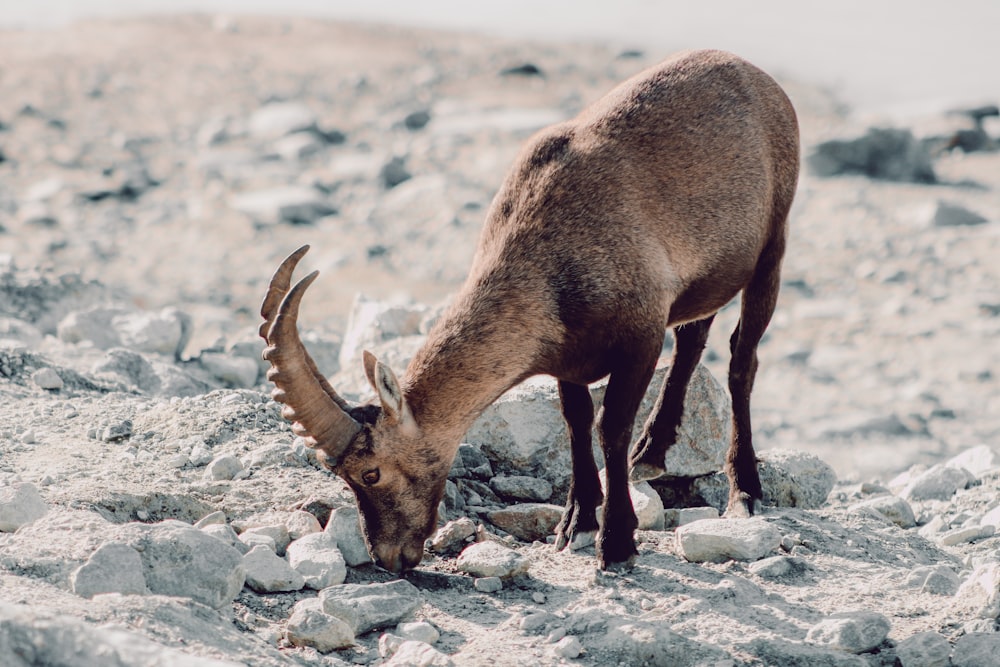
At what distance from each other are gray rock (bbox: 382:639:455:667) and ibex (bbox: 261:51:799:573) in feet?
3.41

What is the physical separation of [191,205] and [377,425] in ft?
47.2

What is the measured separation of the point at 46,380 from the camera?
360 inches

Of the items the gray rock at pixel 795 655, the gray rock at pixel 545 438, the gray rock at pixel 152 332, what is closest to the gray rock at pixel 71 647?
the gray rock at pixel 795 655

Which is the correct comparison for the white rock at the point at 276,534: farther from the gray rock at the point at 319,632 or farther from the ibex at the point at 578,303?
the gray rock at the point at 319,632

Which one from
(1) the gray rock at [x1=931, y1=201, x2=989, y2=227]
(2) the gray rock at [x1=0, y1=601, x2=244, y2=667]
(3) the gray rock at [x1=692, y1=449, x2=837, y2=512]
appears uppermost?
(2) the gray rock at [x1=0, y1=601, x2=244, y2=667]

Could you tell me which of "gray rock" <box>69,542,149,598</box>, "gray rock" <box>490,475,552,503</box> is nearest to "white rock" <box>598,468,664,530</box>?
"gray rock" <box>490,475,552,503</box>

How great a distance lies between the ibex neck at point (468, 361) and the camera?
694 centimetres

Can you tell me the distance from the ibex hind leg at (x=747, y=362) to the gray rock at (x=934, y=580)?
1382 mm

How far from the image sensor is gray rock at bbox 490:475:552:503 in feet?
27.3

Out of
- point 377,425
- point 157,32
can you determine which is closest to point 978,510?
point 377,425

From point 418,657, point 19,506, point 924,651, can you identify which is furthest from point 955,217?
point 19,506

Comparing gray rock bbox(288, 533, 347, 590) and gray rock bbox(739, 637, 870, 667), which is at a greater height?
gray rock bbox(288, 533, 347, 590)

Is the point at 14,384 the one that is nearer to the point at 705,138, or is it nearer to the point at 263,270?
the point at 705,138

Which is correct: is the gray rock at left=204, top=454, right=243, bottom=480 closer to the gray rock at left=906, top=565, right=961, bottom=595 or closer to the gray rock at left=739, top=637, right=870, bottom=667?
the gray rock at left=739, top=637, right=870, bottom=667
